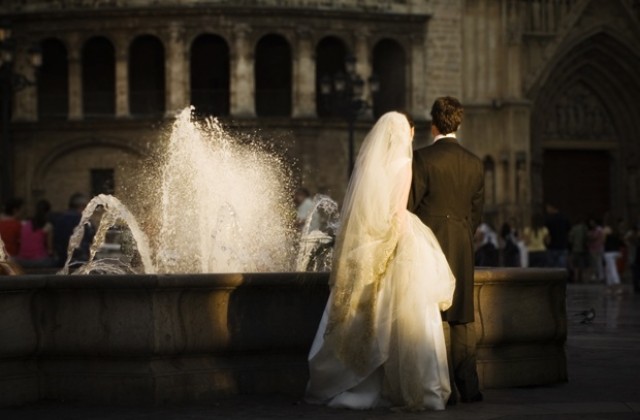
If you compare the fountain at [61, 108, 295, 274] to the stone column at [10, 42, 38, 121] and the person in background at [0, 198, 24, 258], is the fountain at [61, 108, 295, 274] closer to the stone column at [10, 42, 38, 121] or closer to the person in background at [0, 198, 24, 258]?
the person in background at [0, 198, 24, 258]

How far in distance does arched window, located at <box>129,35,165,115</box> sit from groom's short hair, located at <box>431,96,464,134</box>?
122 feet

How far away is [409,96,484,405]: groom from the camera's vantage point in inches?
461

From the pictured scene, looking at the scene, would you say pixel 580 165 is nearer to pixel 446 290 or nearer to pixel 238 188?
pixel 238 188

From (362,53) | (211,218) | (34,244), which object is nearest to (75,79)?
(362,53)

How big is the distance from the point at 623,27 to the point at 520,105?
4.60 m

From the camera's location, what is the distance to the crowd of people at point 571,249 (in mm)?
34750

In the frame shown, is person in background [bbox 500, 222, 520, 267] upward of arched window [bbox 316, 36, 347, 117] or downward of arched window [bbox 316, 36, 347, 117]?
downward

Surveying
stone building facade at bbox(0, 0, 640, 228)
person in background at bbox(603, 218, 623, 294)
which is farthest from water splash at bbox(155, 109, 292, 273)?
stone building facade at bbox(0, 0, 640, 228)

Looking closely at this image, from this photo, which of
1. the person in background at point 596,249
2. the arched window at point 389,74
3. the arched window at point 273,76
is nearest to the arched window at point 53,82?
the arched window at point 273,76

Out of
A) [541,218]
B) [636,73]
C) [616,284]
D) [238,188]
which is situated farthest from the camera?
[636,73]

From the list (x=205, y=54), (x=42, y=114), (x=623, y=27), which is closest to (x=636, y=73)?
(x=623, y=27)

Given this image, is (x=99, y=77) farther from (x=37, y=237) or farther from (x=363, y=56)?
(x=37, y=237)

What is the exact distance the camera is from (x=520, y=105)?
163 feet

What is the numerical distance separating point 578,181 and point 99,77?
611 inches
